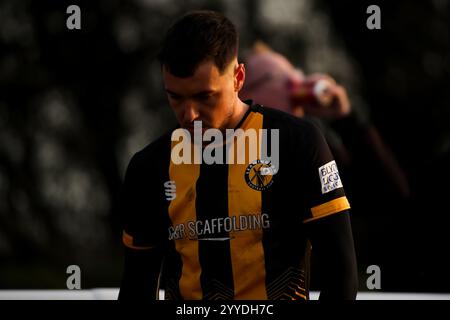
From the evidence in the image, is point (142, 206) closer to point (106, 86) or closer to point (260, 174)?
point (260, 174)

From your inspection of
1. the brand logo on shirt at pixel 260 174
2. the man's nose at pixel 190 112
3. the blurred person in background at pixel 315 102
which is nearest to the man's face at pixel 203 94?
the man's nose at pixel 190 112

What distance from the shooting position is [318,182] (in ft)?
9.46

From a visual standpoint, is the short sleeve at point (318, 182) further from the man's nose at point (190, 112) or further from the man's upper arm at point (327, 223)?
the man's nose at point (190, 112)

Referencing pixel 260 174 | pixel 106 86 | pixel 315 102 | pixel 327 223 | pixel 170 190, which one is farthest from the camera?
pixel 106 86

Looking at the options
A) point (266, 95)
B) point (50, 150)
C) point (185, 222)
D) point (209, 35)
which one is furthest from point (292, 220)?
point (50, 150)

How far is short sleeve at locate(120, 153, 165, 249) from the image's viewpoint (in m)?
3.15

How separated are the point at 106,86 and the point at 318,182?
11445mm

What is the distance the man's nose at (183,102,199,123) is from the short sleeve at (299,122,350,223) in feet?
1.22

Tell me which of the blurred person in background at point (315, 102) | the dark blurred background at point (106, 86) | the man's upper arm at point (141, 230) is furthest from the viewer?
the dark blurred background at point (106, 86)

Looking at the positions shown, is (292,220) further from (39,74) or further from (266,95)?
(39,74)

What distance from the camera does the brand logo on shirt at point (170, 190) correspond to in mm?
3123

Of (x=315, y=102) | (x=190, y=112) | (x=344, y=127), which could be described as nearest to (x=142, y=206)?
(x=190, y=112)

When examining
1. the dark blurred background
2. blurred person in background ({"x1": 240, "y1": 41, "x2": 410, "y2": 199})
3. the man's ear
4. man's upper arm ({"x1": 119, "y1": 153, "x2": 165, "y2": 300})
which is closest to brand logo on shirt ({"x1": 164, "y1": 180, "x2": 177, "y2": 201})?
man's upper arm ({"x1": 119, "y1": 153, "x2": 165, "y2": 300})

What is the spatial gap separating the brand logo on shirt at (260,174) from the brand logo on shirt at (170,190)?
28 cm
